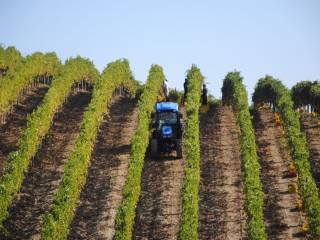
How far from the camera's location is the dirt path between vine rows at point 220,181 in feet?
77.8

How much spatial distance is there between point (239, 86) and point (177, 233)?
1968 centimetres

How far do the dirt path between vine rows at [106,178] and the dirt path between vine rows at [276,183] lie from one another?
6.69 metres

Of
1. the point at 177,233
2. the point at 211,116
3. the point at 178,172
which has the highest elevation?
the point at 211,116

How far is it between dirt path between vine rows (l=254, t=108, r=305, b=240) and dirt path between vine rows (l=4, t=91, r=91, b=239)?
9.65m

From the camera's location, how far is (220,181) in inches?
1103

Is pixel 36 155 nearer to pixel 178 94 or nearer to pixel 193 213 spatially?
pixel 193 213

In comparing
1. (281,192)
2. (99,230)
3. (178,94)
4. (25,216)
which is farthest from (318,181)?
(178,94)

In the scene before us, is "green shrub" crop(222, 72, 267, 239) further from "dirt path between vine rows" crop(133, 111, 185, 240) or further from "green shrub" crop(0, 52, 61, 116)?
"green shrub" crop(0, 52, 61, 116)

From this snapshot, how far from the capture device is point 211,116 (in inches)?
1526

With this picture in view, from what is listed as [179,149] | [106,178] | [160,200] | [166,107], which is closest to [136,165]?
[106,178]

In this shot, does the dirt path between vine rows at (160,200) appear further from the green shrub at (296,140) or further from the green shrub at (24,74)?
the green shrub at (24,74)

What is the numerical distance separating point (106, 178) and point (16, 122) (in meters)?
10.5

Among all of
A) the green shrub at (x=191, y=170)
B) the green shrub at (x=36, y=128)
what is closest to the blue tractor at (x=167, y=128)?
the green shrub at (x=191, y=170)

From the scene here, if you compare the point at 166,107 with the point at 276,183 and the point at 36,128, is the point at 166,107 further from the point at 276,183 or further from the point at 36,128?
the point at 36,128
